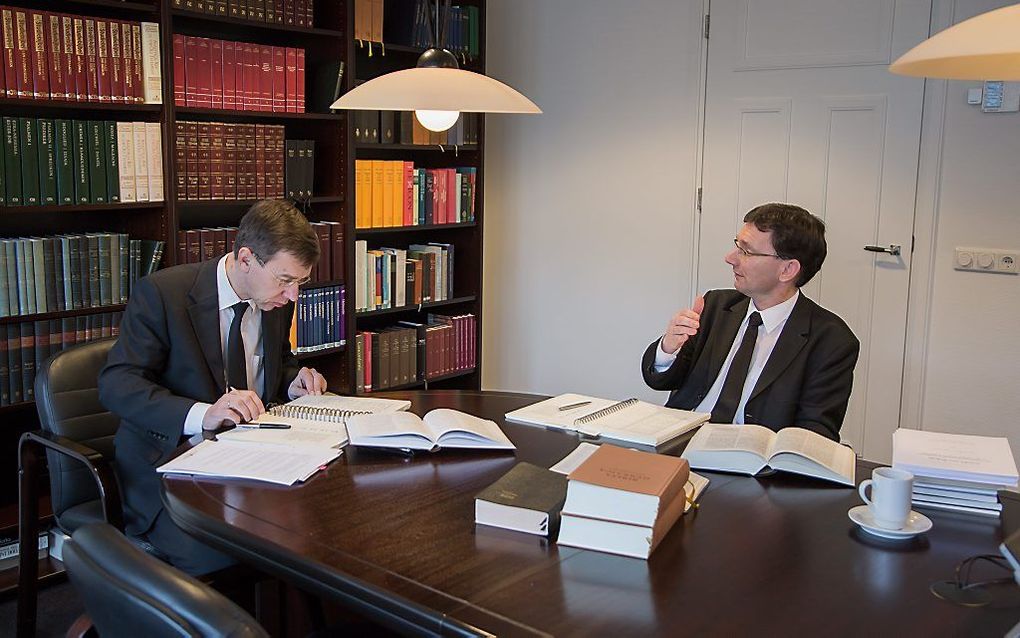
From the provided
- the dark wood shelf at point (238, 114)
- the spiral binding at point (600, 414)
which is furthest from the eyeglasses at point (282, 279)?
the dark wood shelf at point (238, 114)

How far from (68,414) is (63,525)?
29cm

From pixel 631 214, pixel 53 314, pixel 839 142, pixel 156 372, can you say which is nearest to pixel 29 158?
pixel 53 314

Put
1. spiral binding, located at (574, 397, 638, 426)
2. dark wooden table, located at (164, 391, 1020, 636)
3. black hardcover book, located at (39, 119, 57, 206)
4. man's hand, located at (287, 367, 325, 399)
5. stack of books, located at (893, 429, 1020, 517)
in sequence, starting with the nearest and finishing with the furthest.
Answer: dark wooden table, located at (164, 391, 1020, 636) → stack of books, located at (893, 429, 1020, 517) → spiral binding, located at (574, 397, 638, 426) → man's hand, located at (287, 367, 325, 399) → black hardcover book, located at (39, 119, 57, 206)

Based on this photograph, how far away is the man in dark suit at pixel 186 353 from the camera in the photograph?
239 centimetres

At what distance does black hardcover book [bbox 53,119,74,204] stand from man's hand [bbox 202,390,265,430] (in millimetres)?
1328

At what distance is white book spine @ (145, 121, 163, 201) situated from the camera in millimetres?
3453

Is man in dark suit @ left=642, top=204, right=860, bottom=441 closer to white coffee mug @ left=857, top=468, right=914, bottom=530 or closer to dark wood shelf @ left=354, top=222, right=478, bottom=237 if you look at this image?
white coffee mug @ left=857, top=468, right=914, bottom=530

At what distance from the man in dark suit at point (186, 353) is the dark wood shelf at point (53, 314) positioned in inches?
35.3

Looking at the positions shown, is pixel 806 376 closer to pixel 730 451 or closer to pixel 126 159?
pixel 730 451

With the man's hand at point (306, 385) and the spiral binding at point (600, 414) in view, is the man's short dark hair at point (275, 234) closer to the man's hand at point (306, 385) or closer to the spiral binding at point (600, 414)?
the man's hand at point (306, 385)

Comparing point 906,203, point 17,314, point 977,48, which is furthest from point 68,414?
point 906,203

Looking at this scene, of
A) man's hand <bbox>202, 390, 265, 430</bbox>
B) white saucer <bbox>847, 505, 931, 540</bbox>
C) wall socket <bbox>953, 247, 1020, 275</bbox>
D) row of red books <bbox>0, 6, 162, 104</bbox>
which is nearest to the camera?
white saucer <bbox>847, 505, 931, 540</bbox>

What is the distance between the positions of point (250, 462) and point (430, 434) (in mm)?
399

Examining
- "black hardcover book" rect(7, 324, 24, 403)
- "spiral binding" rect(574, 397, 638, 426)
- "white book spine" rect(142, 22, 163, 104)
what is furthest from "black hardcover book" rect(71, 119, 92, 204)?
"spiral binding" rect(574, 397, 638, 426)
